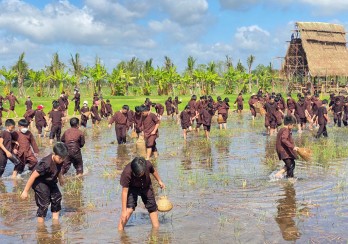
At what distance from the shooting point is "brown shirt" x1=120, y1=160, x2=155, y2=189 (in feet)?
22.8

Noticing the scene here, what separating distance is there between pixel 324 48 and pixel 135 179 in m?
47.9

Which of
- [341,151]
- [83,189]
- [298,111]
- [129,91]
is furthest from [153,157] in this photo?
[129,91]

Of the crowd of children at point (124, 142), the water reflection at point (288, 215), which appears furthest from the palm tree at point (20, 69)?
the water reflection at point (288, 215)

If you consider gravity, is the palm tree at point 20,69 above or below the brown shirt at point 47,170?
above

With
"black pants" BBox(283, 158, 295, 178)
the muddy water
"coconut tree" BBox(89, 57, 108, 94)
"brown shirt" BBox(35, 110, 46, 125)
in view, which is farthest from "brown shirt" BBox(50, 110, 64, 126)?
"coconut tree" BBox(89, 57, 108, 94)

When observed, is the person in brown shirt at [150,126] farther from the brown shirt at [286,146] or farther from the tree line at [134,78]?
the tree line at [134,78]

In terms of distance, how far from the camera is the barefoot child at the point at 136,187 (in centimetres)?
680

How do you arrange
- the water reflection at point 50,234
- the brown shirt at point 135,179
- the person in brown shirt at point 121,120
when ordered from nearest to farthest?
the brown shirt at point 135,179, the water reflection at point 50,234, the person in brown shirt at point 121,120

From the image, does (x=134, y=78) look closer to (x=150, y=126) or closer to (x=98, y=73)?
(x=98, y=73)

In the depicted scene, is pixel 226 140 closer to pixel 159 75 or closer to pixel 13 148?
pixel 13 148

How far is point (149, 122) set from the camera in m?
13.7

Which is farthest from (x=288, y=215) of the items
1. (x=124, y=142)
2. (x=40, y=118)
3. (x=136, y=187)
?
(x=40, y=118)

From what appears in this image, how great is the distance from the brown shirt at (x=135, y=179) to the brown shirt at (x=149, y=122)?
6.39 meters

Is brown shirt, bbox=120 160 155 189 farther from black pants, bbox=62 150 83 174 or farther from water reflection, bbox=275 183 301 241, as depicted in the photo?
black pants, bbox=62 150 83 174
